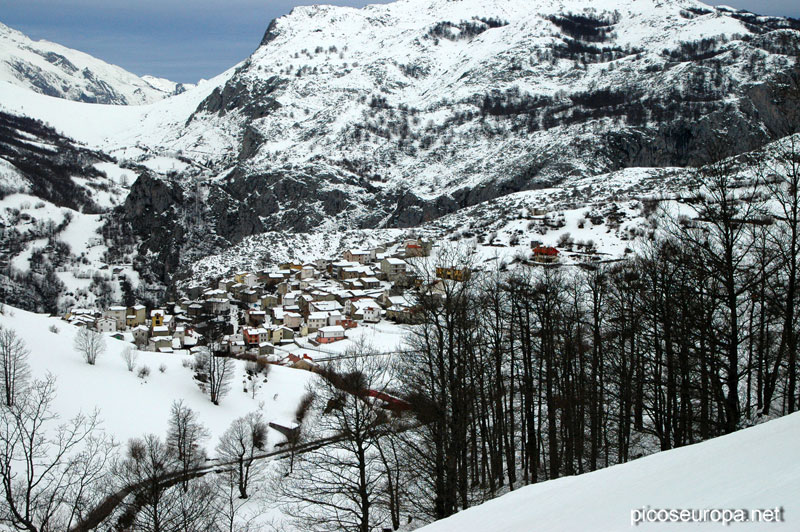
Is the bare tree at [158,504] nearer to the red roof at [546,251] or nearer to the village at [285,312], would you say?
the village at [285,312]

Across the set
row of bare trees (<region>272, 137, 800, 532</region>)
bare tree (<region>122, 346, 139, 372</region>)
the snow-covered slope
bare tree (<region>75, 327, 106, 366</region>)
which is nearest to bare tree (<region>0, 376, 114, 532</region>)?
bare tree (<region>75, 327, 106, 366</region>)

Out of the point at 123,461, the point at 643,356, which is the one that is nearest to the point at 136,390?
the point at 123,461

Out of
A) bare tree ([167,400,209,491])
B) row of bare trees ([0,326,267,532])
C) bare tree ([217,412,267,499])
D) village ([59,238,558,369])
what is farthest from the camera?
village ([59,238,558,369])

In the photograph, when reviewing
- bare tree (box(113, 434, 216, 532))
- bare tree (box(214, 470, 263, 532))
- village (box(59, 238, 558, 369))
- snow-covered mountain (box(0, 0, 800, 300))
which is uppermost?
snow-covered mountain (box(0, 0, 800, 300))

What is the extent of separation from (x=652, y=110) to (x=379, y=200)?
6805 centimetres

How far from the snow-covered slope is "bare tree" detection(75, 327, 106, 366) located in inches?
1113

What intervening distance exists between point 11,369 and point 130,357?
6683mm

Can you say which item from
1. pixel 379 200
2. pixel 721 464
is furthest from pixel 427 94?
pixel 721 464

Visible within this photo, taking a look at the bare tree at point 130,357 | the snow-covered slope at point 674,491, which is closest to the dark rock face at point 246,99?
the bare tree at point 130,357

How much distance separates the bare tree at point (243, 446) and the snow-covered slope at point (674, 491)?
14.7 m

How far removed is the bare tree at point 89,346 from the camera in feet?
91.7

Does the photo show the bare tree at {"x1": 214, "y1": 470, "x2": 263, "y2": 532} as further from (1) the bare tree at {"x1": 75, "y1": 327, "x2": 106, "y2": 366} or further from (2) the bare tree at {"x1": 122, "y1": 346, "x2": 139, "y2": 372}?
(1) the bare tree at {"x1": 75, "y1": 327, "x2": 106, "y2": 366}

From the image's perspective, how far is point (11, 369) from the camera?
75.1 ft

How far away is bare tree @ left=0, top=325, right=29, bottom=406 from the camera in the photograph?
21.2 metres
